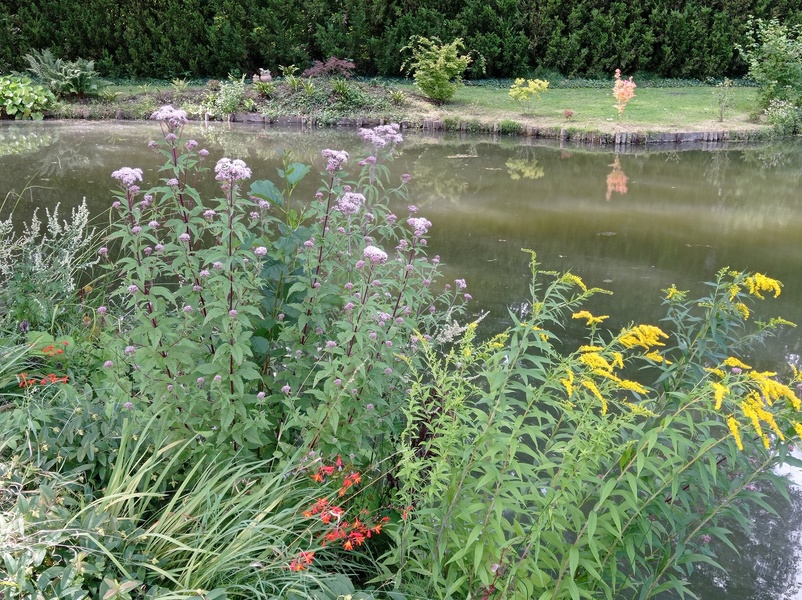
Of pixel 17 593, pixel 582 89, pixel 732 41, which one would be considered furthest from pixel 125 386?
pixel 732 41

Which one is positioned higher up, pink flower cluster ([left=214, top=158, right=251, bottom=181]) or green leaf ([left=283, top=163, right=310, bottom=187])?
pink flower cluster ([left=214, top=158, right=251, bottom=181])

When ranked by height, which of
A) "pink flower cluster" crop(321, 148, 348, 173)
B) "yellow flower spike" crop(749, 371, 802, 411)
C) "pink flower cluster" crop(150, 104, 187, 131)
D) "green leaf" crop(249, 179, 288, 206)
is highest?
"pink flower cluster" crop(150, 104, 187, 131)

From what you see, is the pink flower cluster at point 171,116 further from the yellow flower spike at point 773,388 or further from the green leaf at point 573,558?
the yellow flower spike at point 773,388

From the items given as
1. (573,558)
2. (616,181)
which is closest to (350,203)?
(573,558)

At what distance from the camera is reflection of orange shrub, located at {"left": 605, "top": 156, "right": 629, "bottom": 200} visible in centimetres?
841

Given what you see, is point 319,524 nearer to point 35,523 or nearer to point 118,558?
point 118,558

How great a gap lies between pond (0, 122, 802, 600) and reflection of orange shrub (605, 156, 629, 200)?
0.08 ft

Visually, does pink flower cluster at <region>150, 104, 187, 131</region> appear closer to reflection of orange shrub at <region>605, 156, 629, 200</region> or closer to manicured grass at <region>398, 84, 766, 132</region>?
reflection of orange shrub at <region>605, 156, 629, 200</region>

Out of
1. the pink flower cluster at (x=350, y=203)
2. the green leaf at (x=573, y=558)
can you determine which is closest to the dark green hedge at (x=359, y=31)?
the pink flower cluster at (x=350, y=203)

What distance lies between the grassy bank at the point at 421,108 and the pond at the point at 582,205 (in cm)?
64

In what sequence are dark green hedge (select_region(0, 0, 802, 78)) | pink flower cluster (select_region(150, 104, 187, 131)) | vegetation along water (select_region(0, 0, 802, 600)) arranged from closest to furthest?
vegetation along water (select_region(0, 0, 802, 600))
pink flower cluster (select_region(150, 104, 187, 131))
dark green hedge (select_region(0, 0, 802, 78))

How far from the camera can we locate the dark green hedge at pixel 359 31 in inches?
607

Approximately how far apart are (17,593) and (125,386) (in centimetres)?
86

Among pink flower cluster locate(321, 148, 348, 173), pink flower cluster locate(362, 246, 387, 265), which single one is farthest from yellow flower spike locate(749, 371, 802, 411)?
pink flower cluster locate(321, 148, 348, 173)
